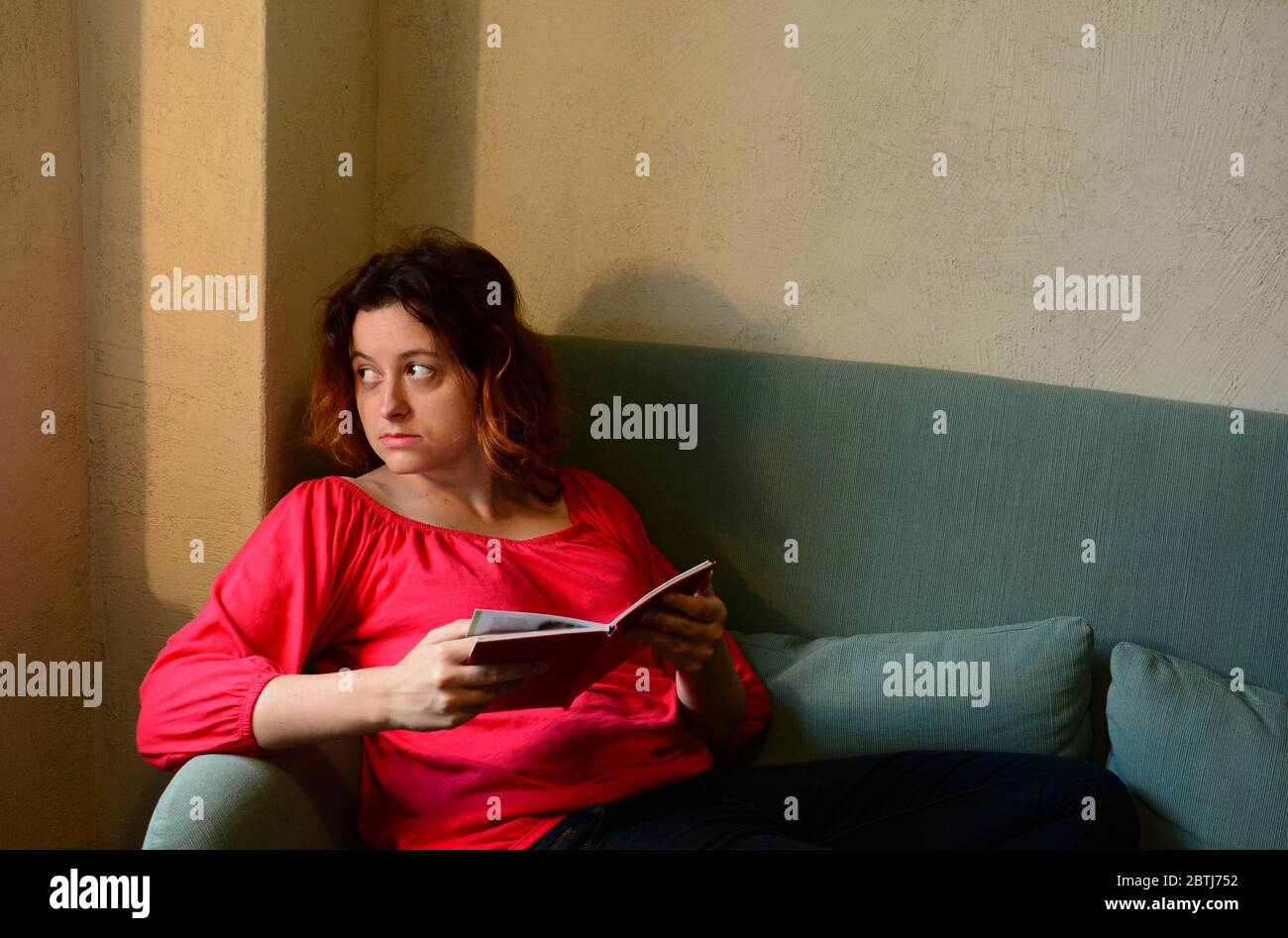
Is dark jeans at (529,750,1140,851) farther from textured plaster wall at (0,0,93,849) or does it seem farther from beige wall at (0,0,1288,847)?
textured plaster wall at (0,0,93,849)

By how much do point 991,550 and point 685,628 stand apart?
0.63m

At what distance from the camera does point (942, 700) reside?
5.41ft

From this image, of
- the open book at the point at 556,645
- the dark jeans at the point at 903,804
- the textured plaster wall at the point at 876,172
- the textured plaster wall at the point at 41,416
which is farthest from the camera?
the textured plaster wall at the point at 876,172

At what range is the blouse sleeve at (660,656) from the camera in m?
1.62

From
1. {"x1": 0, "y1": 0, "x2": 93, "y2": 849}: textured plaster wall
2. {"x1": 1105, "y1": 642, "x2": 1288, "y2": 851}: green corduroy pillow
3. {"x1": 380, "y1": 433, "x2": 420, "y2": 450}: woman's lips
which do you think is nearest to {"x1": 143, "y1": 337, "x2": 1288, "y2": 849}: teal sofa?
{"x1": 1105, "y1": 642, "x2": 1288, "y2": 851}: green corduroy pillow

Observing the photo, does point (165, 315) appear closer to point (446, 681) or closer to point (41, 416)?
point (41, 416)

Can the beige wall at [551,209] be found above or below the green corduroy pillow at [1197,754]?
above

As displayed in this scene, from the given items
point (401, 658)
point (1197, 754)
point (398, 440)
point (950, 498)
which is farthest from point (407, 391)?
point (1197, 754)

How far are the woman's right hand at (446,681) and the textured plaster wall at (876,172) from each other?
942mm

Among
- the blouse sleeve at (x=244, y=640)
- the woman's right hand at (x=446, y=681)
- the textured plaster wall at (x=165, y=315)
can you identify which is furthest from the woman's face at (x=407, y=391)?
the woman's right hand at (x=446, y=681)

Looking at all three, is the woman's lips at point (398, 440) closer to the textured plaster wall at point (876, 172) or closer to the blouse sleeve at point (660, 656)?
the blouse sleeve at point (660, 656)
